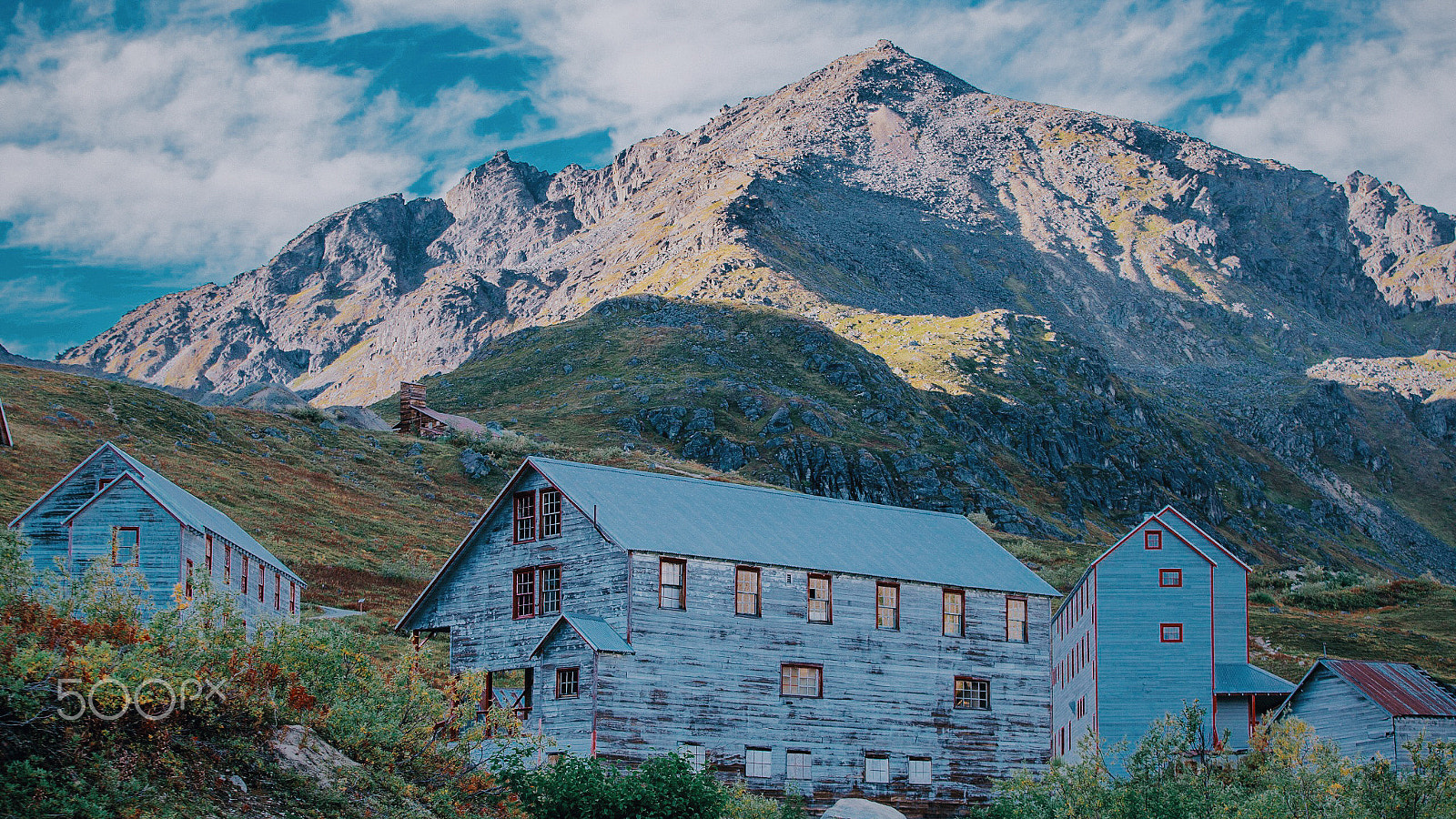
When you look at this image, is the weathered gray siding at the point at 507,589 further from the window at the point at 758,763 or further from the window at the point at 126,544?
the window at the point at 126,544

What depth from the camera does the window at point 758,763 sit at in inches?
1681

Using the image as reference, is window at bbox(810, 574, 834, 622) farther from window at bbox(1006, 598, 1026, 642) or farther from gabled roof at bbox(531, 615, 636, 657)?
window at bbox(1006, 598, 1026, 642)

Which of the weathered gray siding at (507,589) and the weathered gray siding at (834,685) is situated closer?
the weathered gray siding at (834,685)

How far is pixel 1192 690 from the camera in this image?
180 ft

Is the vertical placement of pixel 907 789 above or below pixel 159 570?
below

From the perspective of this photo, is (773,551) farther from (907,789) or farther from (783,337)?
(783,337)

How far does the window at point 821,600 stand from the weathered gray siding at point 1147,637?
16.5 metres

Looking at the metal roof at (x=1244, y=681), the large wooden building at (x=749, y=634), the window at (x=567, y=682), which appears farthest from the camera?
the metal roof at (x=1244, y=681)

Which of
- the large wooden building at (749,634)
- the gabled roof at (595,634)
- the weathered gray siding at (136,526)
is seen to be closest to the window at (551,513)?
the large wooden building at (749,634)

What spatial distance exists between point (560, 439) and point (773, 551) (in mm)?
99485

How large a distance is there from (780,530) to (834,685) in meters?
6.27

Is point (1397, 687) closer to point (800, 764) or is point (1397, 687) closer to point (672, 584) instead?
point (800, 764)

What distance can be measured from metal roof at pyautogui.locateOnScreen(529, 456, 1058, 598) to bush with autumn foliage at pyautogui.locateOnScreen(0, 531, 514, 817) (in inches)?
498

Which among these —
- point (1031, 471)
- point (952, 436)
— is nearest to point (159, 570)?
point (952, 436)
